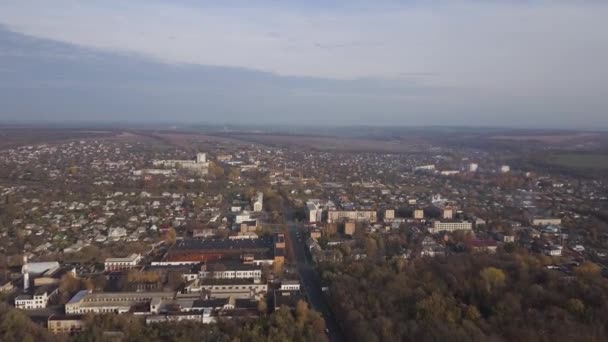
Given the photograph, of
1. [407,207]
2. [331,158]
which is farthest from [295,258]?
[331,158]

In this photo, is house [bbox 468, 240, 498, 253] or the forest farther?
house [bbox 468, 240, 498, 253]

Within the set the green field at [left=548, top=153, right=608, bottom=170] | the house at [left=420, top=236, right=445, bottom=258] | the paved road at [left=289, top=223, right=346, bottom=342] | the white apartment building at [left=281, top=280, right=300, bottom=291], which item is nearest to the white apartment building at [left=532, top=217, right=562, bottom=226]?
the house at [left=420, top=236, right=445, bottom=258]

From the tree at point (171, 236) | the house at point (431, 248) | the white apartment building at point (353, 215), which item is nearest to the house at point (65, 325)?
the tree at point (171, 236)

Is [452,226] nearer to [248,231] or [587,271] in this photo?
[587,271]

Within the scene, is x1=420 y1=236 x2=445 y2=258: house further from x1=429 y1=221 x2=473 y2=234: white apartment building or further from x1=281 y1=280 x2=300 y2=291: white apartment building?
x1=281 y1=280 x2=300 y2=291: white apartment building

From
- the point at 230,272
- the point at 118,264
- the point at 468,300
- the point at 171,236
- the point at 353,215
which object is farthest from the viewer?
the point at 353,215

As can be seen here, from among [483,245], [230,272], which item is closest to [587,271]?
[483,245]
